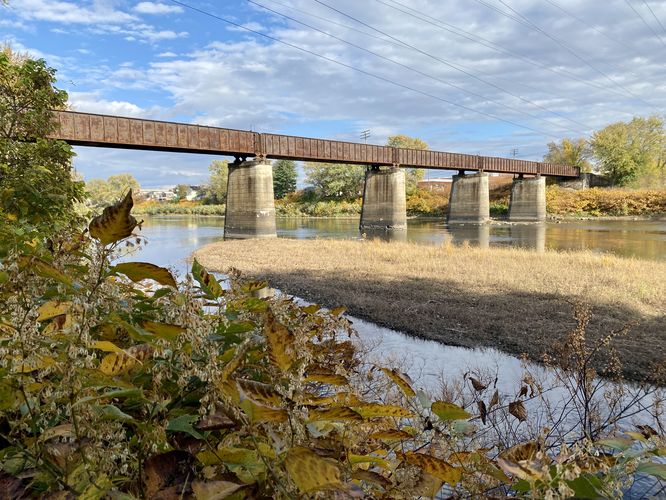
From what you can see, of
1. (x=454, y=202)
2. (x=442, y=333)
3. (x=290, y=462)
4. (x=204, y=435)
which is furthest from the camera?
(x=454, y=202)

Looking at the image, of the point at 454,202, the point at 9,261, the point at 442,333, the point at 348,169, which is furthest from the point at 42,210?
the point at 348,169

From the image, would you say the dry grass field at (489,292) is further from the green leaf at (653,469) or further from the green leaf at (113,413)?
the green leaf at (113,413)

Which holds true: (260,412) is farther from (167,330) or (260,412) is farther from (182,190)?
(182,190)

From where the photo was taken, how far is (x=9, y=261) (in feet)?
3.81

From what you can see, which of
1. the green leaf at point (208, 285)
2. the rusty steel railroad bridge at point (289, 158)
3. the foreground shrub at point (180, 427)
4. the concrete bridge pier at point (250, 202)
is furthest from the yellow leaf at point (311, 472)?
the concrete bridge pier at point (250, 202)

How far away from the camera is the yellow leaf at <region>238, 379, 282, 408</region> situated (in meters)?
0.78

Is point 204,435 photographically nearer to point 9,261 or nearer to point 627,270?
point 9,261

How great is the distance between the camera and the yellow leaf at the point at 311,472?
714mm

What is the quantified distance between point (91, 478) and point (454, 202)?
6220 cm

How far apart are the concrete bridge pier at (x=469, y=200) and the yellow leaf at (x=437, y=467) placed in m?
59.1

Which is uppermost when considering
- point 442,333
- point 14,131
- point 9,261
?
point 14,131

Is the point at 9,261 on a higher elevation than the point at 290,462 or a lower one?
higher

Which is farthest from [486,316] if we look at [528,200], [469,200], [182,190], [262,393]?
[182,190]

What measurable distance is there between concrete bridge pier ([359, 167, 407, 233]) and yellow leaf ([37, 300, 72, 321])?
4756cm
